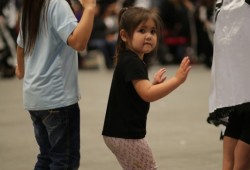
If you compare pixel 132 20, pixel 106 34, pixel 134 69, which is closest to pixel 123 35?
pixel 132 20

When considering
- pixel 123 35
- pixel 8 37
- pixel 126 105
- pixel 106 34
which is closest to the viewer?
pixel 126 105

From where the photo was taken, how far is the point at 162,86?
2912mm

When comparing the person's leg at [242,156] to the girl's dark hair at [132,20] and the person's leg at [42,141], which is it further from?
the person's leg at [42,141]

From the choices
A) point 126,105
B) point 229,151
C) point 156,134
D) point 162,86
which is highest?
point 162,86

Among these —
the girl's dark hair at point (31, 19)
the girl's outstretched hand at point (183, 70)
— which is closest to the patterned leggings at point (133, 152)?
the girl's outstretched hand at point (183, 70)

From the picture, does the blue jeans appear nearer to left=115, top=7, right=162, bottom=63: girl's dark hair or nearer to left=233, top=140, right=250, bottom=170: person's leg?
left=115, top=7, right=162, bottom=63: girl's dark hair

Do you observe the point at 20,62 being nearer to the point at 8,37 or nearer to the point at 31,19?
the point at 31,19

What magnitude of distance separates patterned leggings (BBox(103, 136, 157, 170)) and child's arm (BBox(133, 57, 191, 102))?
25 cm

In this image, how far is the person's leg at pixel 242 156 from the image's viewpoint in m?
3.18

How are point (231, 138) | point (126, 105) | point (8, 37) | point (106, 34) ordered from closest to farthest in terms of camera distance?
point (126, 105) → point (231, 138) → point (8, 37) → point (106, 34)

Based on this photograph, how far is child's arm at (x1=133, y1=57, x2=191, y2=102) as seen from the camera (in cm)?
288

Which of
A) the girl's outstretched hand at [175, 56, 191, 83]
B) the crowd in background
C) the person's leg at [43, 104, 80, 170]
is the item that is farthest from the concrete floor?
the crowd in background

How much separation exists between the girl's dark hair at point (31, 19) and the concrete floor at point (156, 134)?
Answer: 1.50 metres

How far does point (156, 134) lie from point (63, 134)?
2517 mm
